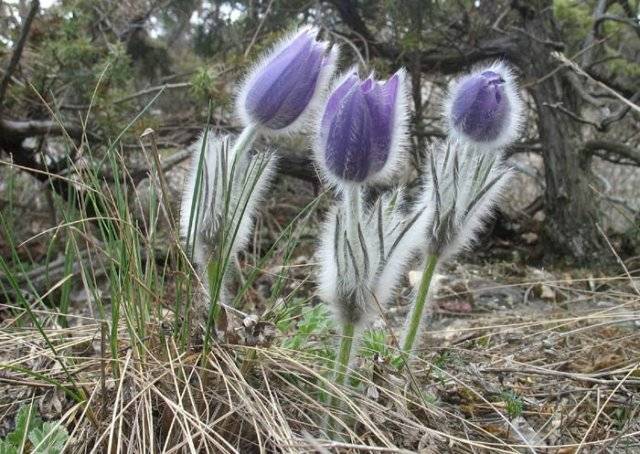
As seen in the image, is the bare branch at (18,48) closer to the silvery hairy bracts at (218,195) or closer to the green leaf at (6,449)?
the silvery hairy bracts at (218,195)

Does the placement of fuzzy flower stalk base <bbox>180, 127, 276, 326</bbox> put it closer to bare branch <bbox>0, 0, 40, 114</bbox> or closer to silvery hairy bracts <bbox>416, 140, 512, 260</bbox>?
silvery hairy bracts <bbox>416, 140, 512, 260</bbox>

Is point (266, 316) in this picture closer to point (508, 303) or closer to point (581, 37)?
point (508, 303)

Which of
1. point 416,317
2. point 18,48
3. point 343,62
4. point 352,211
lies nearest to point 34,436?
point 352,211

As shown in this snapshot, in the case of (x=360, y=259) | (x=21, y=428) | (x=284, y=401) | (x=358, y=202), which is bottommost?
(x=21, y=428)

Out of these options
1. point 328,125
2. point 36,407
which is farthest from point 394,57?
A: point 36,407

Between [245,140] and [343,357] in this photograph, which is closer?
[343,357]

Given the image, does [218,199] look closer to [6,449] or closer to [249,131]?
[249,131]
